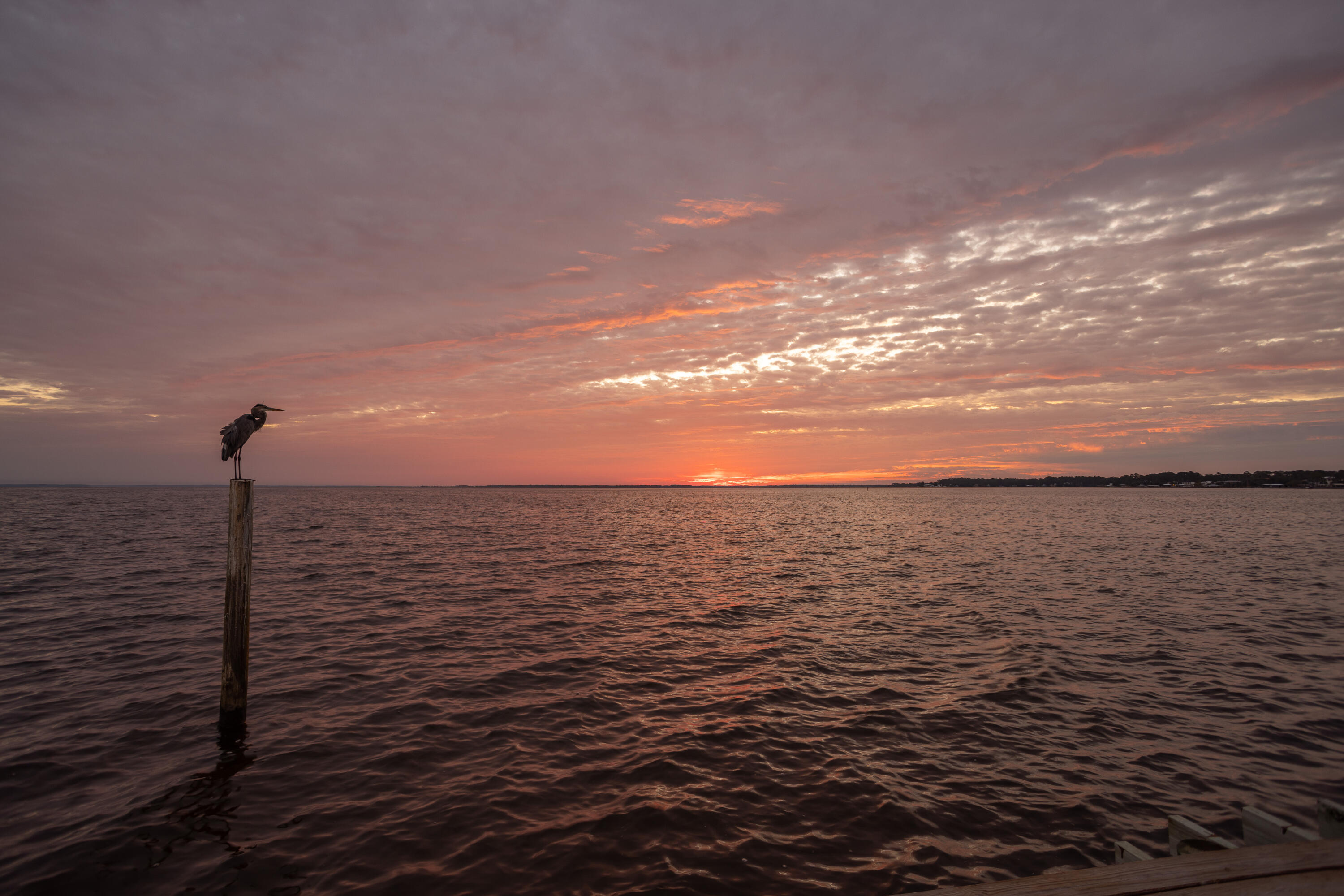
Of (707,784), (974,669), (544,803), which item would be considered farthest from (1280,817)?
(544,803)

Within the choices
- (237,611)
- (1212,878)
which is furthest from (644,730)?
(1212,878)

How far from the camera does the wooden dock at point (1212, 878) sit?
4.32 m

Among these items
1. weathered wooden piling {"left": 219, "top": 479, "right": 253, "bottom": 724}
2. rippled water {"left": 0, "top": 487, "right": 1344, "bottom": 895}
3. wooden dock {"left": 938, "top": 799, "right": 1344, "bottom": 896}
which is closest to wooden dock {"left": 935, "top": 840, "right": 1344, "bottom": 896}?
wooden dock {"left": 938, "top": 799, "right": 1344, "bottom": 896}

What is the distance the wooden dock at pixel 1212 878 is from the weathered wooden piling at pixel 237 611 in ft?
40.4

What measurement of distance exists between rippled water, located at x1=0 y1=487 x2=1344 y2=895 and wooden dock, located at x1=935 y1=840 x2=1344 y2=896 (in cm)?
293

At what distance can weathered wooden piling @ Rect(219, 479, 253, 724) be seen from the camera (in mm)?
11172

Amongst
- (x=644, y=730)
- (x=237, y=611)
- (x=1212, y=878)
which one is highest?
(x=237, y=611)

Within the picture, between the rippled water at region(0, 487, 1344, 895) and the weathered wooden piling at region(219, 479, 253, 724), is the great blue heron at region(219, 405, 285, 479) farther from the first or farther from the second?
the rippled water at region(0, 487, 1344, 895)

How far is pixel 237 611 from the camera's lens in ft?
37.3

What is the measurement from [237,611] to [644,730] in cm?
815

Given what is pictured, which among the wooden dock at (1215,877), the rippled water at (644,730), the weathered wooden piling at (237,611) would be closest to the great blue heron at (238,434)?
the weathered wooden piling at (237,611)

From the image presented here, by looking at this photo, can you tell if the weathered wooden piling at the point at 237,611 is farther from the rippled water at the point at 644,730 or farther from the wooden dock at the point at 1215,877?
the wooden dock at the point at 1215,877

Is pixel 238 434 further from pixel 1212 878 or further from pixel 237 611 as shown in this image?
pixel 1212 878

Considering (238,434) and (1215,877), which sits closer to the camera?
(1215,877)
